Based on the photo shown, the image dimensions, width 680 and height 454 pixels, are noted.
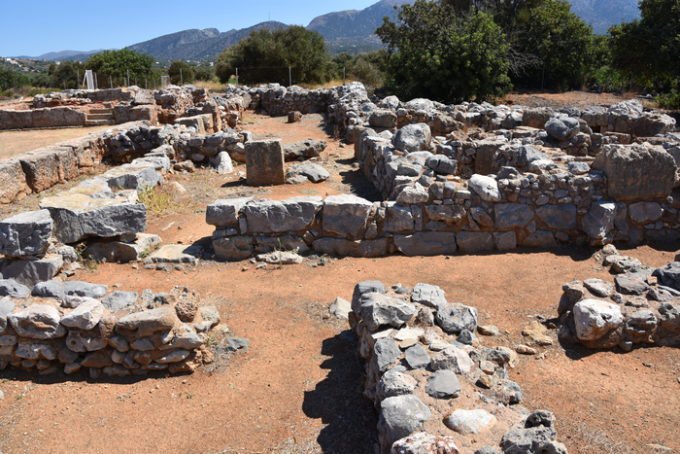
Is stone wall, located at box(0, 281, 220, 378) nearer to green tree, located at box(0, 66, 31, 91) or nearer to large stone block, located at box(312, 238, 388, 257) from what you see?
large stone block, located at box(312, 238, 388, 257)

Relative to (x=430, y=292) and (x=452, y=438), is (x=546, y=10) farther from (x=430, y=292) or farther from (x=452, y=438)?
(x=452, y=438)

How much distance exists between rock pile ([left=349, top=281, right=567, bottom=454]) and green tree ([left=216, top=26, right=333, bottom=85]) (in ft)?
104

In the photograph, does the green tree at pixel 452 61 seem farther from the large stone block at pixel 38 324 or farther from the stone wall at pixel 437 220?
the large stone block at pixel 38 324

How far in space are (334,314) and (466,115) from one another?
1076 cm

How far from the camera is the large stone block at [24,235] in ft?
20.9

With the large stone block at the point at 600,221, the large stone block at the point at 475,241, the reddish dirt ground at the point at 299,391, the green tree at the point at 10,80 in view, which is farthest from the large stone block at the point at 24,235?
the green tree at the point at 10,80

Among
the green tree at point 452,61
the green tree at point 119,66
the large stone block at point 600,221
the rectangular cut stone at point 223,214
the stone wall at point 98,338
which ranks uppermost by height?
the green tree at point 119,66

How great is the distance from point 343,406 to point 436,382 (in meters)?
0.98

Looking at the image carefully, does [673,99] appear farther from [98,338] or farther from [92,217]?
[98,338]

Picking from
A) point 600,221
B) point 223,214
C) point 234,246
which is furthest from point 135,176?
point 600,221

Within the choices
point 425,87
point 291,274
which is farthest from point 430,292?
point 425,87

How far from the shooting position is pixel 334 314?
19.9 ft

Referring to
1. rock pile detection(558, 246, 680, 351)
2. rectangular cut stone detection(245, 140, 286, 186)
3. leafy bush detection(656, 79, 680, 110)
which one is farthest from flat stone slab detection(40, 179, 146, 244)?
leafy bush detection(656, 79, 680, 110)

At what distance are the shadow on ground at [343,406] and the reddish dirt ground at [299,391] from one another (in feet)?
0.04
